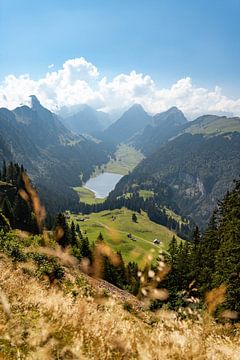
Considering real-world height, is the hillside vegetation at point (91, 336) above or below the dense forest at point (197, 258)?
above

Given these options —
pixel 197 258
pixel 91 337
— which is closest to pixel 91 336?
pixel 91 337

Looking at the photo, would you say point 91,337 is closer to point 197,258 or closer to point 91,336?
point 91,336

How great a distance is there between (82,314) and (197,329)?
2.42 m

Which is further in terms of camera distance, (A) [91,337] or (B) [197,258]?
(B) [197,258]

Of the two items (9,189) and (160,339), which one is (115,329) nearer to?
(160,339)

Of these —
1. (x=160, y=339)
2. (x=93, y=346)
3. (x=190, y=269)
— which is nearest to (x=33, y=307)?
(x=93, y=346)

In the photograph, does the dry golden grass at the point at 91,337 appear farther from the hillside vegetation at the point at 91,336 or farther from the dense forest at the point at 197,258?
the dense forest at the point at 197,258

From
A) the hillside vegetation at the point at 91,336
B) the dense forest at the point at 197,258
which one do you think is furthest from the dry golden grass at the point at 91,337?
the dense forest at the point at 197,258

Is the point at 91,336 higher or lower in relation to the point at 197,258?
higher

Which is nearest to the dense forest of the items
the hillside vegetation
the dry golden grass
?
the hillside vegetation

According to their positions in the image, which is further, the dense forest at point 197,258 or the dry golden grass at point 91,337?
the dense forest at point 197,258

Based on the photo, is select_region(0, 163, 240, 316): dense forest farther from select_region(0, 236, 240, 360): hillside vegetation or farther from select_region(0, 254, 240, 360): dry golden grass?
select_region(0, 254, 240, 360): dry golden grass

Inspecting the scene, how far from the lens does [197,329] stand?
23.7 ft

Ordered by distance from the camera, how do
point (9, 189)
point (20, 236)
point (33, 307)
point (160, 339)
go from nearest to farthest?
point (160, 339) < point (33, 307) < point (20, 236) < point (9, 189)
